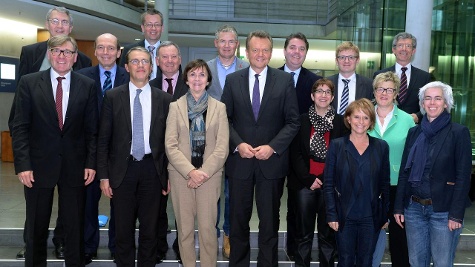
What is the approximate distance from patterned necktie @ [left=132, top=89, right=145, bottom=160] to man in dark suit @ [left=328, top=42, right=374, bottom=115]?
5.66 ft

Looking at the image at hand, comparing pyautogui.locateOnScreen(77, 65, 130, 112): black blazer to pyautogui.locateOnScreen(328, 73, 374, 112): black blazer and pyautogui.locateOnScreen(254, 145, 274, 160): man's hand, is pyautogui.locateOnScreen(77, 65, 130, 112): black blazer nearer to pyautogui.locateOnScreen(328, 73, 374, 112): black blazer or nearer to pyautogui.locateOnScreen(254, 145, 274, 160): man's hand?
pyautogui.locateOnScreen(254, 145, 274, 160): man's hand

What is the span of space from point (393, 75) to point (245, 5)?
12711 millimetres

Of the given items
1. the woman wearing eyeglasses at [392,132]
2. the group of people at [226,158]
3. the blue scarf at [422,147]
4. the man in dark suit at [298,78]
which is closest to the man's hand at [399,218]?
the group of people at [226,158]

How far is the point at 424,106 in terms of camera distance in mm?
3674

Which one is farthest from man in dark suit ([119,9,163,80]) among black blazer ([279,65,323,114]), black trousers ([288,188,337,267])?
black trousers ([288,188,337,267])

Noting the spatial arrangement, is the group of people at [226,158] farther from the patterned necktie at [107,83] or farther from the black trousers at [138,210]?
the patterned necktie at [107,83]

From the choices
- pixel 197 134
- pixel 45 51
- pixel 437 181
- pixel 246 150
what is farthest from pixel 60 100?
pixel 437 181

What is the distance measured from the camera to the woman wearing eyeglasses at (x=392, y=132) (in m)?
3.98

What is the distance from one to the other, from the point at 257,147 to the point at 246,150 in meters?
0.12

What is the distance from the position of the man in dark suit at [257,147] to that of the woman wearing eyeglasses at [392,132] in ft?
2.25

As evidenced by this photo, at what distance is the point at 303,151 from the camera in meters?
4.24

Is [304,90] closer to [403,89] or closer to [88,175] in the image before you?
[403,89]

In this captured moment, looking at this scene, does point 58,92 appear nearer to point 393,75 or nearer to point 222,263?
Result: point 222,263

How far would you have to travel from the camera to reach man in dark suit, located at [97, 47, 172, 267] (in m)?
4.04
